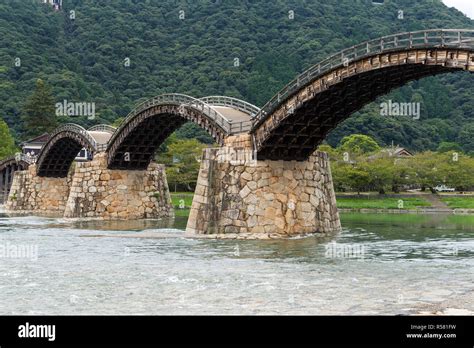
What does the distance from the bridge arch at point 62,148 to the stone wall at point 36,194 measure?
1026 mm

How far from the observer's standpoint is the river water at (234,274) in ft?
54.3

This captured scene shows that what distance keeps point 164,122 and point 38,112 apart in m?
61.1

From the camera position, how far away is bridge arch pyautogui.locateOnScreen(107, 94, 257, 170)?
130 ft

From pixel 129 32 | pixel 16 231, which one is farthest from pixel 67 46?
pixel 16 231

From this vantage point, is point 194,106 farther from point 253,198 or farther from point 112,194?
point 112,194

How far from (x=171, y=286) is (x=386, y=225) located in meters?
31.1

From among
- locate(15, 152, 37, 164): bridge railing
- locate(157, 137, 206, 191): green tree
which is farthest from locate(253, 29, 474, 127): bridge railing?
locate(157, 137, 206, 191): green tree

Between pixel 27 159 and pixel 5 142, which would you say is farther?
pixel 5 142

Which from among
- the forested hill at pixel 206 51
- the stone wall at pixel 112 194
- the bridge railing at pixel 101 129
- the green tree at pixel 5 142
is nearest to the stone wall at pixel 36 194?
the bridge railing at pixel 101 129

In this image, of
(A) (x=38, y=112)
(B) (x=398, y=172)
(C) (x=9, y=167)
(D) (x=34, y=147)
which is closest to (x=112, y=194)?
(C) (x=9, y=167)

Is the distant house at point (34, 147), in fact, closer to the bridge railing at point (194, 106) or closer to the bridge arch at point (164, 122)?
the bridge arch at point (164, 122)

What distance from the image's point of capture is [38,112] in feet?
349

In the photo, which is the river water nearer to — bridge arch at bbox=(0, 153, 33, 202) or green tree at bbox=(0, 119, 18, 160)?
bridge arch at bbox=(0, 153, 33, 202)
